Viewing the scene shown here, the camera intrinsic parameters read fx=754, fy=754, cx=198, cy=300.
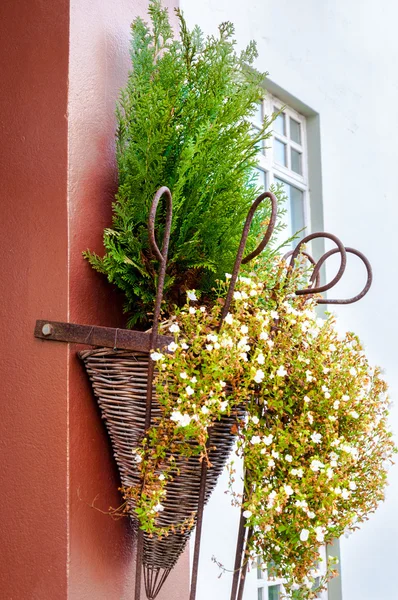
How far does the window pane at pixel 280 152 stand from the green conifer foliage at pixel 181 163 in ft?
5.14

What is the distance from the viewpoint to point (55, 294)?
5.60ft

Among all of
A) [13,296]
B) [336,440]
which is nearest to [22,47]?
[13,296]

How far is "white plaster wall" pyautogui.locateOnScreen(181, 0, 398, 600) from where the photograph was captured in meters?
3.30

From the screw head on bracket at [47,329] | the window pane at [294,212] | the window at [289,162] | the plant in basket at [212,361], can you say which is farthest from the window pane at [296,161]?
the screw head on bracket at [47,329]

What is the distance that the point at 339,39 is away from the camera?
3814 millimetres

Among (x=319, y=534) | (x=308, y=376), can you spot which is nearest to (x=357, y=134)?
(x=308, y=376)

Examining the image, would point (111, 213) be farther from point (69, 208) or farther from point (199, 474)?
point (199, 474)

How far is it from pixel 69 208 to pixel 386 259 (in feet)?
8.51

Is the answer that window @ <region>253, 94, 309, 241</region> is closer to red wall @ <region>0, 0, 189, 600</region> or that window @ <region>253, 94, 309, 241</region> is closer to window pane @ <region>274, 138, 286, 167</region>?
window pane @ <region>274, 138, 286, 167</region>

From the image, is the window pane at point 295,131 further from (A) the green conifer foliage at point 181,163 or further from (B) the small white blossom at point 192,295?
Result: (B) the small white blossom at point 192,295

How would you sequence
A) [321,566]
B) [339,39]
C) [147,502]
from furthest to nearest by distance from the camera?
[339,39] < [321,566] < [147,502]

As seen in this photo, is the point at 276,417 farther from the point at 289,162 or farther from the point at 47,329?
the point at 289,162

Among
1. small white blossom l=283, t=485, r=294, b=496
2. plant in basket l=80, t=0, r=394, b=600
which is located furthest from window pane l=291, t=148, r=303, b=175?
small white blossom l=283, t=485, r=294, b=496

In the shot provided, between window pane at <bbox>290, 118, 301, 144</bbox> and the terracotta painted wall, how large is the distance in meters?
1.83
